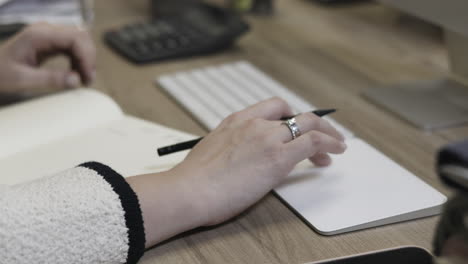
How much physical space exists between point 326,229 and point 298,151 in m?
0.10

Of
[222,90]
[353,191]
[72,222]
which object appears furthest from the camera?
[222,90]

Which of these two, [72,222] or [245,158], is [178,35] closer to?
[245,158]

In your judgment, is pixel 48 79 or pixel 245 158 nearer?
pixel 245 158

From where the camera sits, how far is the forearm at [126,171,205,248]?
643mm

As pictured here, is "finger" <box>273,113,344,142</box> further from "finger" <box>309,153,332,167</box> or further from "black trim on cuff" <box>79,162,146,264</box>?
"black trim on cuff" <box>79,162,146,264</box>

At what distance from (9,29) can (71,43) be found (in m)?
0.28

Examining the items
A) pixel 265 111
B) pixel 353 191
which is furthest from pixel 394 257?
pixel 265 111

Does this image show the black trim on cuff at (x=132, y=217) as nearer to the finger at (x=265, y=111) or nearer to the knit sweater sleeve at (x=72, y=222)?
the knit sweater sleeve at (x=72, y=222)

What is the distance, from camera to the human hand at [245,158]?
2.22ft

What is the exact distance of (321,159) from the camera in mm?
766

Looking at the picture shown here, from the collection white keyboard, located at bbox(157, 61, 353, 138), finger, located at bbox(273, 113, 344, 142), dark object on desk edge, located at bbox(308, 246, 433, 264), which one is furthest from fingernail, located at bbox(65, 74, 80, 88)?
dark object on desk edge, located at bbox(308, 246, 433, 264)

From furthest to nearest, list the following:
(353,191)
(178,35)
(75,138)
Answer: (178,35) < (75,138) < (353,191)

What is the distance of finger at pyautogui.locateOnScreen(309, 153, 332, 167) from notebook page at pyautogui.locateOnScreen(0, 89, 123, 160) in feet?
1.01

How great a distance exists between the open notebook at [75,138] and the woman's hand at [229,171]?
Answer: 83mm
